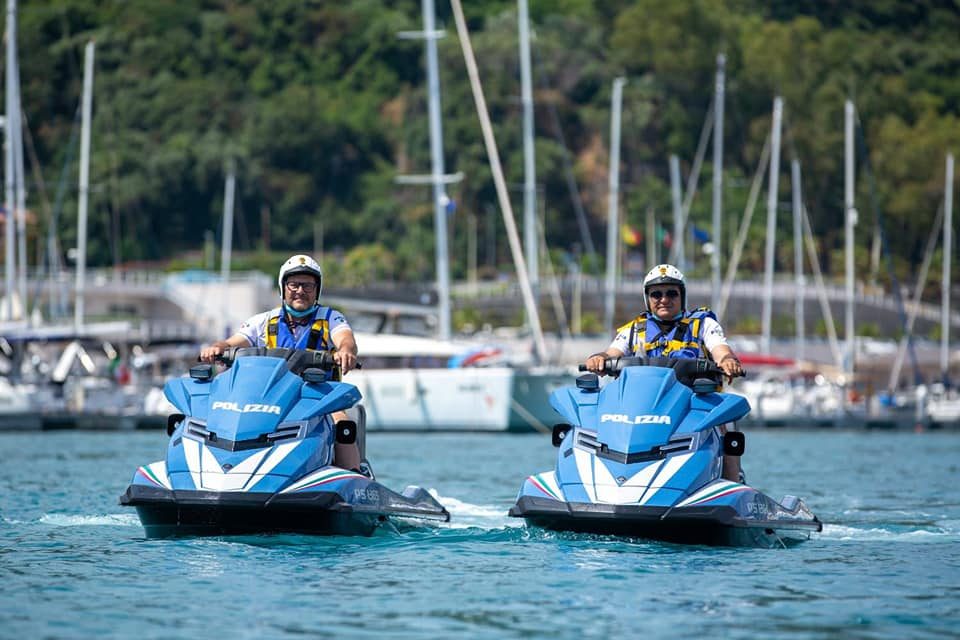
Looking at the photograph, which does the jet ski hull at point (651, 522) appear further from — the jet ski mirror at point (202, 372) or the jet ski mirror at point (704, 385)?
the jet ski mirror at point (202, 372)

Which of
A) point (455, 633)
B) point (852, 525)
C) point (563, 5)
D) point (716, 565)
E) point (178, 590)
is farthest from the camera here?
point (563, 5)

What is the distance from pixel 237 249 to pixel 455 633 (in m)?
107

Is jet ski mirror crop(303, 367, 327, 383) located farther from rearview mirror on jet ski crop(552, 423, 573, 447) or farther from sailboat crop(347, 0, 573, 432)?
sailboat crop(347, 0, 573, 432)

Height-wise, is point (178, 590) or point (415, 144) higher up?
point (415, 144)

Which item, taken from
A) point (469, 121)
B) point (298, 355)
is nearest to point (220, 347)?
point (298, 355)

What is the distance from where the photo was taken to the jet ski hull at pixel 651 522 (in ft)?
39.5

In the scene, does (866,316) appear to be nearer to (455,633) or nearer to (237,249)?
(237,249)

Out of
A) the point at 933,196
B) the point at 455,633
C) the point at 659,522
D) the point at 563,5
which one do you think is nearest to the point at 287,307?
the point at 659,522

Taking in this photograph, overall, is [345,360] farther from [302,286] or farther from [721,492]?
[721,492]

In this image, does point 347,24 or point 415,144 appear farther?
point 347,24

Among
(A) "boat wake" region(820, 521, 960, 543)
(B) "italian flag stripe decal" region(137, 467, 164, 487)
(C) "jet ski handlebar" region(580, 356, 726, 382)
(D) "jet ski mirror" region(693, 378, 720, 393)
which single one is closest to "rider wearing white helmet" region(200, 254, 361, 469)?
(B) "italian flag stripe decal" region(137, 467, 164, 487)

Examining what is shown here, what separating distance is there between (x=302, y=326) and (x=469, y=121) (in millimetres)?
99061

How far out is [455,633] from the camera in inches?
370

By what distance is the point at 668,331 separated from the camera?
43.1 ft
